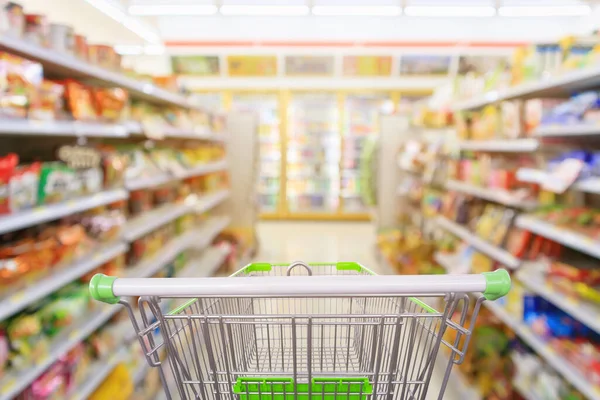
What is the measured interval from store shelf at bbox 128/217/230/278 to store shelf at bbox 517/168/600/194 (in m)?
2.37

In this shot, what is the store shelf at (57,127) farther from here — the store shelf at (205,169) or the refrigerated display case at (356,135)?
the refrigerated display case at (356,135)

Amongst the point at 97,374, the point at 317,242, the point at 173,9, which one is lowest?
the point at 317,242

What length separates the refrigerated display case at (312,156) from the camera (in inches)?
342

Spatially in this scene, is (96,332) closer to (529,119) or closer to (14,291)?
(14,291)

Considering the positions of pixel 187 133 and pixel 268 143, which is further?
pixel 268 143

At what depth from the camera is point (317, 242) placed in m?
6.68

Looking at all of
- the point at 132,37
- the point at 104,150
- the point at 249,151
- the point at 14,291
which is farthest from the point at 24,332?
the point at 132,37

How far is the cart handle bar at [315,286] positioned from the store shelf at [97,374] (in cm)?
166

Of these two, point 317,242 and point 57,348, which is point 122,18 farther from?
point 57,348

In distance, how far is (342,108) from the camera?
8336 millimetres

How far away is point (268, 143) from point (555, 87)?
6.71 m

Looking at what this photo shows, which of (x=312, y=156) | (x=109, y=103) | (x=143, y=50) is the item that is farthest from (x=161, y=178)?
(x=312, y=156)

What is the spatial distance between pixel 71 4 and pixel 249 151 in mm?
2782

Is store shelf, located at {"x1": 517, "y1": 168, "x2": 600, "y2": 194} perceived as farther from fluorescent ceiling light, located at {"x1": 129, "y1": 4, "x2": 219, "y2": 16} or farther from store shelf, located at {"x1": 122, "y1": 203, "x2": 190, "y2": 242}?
fluorescent ceiling light, located at {"x1": 129, "y1": 4, "x2": 219, "y2": 16}
